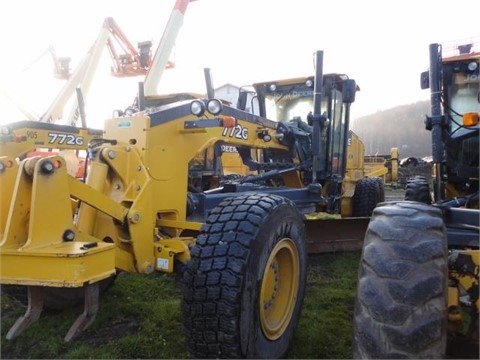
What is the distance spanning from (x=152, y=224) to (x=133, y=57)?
1654 centimetres

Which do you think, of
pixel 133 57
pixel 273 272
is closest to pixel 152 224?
pixel 273 272

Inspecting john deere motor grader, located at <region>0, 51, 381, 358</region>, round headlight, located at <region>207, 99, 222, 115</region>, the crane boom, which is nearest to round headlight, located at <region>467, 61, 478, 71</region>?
john deere motor grader, located at <region>0, 51, 381, 358</region>

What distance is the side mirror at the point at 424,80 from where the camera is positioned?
4.01m

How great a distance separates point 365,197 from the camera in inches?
320

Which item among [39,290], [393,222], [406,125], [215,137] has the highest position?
[406,125]

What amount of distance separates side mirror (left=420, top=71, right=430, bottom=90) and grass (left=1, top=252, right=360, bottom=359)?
7.06 feet

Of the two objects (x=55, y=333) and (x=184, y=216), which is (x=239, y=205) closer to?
(x=184, y=216)

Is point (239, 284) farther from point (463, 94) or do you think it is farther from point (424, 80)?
point (463, 94)

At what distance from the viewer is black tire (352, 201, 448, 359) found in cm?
197

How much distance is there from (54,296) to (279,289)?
6.36ft

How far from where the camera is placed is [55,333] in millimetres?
3400

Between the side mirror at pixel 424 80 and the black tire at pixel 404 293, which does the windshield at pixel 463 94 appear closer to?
the side mirror at pixel 424 80

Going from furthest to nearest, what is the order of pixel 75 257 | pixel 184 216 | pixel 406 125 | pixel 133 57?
pixel 406 125
pixel 133 57
pixel 184 216
pixel 75 257

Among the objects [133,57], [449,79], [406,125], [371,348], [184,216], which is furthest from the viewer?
[406,125]
